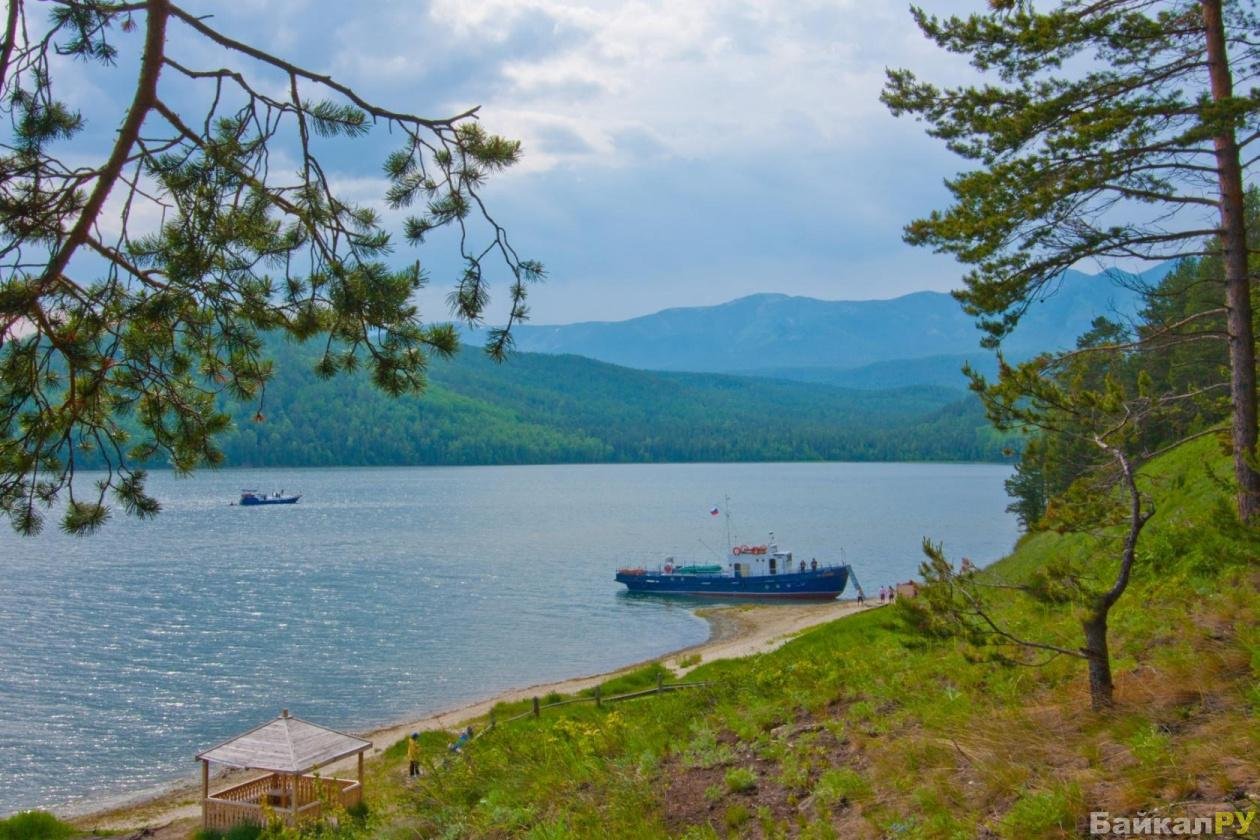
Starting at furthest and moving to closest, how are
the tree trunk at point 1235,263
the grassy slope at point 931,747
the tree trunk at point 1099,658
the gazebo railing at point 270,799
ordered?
1. the gazebo railing at point 270,799
2. the tree trunk at point 1235,263
3. the tree trunk at point 1099,658
4. the grassy slope at point 931,747

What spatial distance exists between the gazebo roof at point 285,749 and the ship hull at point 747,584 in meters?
41.2

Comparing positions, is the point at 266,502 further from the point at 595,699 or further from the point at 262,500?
the point at 595,699

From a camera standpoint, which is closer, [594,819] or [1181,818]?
[1181,818]

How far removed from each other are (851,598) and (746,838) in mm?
51955

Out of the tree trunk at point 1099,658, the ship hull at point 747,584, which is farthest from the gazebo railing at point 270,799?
the ship hull at point 747,584

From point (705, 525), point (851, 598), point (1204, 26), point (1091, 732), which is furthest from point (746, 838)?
point (705, 525)

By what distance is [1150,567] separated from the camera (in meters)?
11.6

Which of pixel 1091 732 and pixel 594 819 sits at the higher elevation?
pixel 1091 732

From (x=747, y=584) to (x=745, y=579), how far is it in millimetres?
318

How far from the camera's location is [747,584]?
57.6 m

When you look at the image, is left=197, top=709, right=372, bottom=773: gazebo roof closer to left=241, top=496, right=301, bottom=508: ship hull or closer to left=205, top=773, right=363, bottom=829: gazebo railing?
left=205, top=773, right=363, bottom=829: gazebo railing

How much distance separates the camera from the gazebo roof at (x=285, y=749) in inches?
642

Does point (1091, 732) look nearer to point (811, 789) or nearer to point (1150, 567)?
point (811, 789)

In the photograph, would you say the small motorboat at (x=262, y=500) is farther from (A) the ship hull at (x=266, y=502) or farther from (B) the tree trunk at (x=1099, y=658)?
(B) the tree trunk at (x=1099, y=658)
